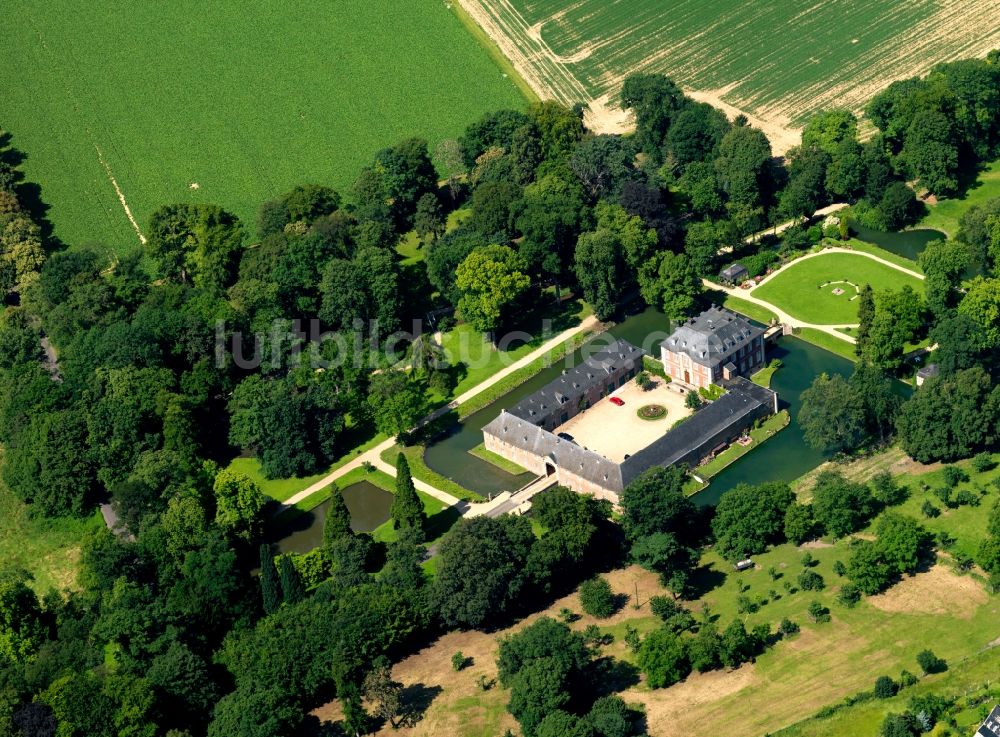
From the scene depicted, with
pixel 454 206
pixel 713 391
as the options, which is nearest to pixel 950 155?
pixel 713 391

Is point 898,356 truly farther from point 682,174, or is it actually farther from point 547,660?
point 547,660

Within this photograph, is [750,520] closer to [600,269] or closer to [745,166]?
[600,269]

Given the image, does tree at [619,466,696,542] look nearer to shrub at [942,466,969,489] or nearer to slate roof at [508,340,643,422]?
slate roof at [508,340,643,422]

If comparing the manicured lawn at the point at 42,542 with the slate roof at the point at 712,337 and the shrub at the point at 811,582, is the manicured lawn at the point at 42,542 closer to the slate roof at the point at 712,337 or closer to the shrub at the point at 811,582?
the slate roof at the point at 712,337

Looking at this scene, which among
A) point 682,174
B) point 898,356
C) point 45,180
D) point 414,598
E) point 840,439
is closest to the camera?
point 414,598

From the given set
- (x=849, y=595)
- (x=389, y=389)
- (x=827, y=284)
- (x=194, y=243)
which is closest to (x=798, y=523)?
(x=849, y=595)

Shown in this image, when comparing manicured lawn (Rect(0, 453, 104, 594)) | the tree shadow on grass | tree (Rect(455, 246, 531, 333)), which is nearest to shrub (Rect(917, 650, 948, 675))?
the tree shadow on grass

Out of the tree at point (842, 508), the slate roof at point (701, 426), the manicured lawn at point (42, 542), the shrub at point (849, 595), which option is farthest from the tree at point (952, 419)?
the manicured lawn at point (42, 542)
